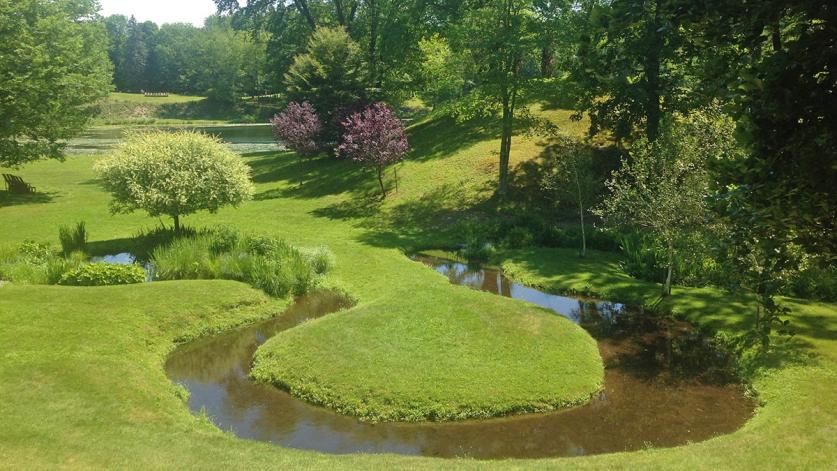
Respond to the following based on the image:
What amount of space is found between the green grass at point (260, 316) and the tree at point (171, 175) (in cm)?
361

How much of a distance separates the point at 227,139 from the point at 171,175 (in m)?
57.8

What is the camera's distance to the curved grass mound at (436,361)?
14.2 m

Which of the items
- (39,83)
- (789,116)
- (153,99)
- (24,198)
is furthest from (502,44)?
(153,99)

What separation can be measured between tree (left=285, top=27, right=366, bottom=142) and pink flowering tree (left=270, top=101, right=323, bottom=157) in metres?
1.36

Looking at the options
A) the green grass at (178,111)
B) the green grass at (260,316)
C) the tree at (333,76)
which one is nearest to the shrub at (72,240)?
the green grass at (260,316)

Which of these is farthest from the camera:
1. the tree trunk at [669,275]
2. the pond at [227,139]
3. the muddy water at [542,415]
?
the pond at [227,139]

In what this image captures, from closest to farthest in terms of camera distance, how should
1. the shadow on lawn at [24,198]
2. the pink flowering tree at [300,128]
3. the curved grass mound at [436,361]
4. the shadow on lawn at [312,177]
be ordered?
1. the curved grass mound at [436,361]
2. the shadow on lawn at [24,198]
3. the shadow on lawn at [312,177]
4. the pink flowering tree at [300,128]

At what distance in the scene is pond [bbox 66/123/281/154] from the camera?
2655 inches

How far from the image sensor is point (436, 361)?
621 inches

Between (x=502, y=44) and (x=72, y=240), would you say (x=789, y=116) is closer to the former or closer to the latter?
(x=502, y=44)

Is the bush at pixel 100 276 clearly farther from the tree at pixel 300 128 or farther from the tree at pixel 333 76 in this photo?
the tree at pixel 333 76

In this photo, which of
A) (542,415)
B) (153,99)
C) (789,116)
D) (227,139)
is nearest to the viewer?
(789,116)

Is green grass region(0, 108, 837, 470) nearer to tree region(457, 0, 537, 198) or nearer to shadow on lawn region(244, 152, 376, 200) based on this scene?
shadow on lawn region(244, 152, 376, 200)

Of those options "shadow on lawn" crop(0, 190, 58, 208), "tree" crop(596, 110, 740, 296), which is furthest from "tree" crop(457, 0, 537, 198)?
"shadow on lawn" crop(0, 190, 58, 208)
